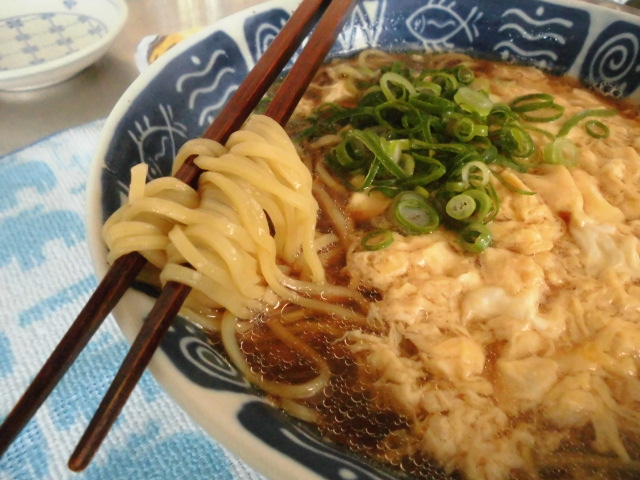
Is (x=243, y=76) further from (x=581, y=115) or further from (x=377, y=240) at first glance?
(x=581, y=115)

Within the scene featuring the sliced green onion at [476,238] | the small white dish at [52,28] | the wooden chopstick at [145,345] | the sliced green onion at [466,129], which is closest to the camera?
the wooden chopstick at [145,345]

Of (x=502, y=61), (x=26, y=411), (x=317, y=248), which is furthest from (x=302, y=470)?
(x=502, y=61)

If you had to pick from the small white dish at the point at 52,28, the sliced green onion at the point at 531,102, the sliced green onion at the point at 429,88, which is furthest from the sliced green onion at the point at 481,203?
the small white dish at the point at 52,28

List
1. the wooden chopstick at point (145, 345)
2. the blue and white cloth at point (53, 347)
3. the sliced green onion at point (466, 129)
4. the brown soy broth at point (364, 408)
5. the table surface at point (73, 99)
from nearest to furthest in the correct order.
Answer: the wooden chopstick at point (145, 345), the brown soy broth at point (364, 408), the blue and white cloth at point (53, 347), the sliced green onion at point (466, 129), the table surface at point (73, 99)

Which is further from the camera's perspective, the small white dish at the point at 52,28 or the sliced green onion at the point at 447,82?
the small white dish at the point at 52,28

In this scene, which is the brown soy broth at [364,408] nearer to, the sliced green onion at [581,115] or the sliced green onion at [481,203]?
the sliced green onion at [481,203]

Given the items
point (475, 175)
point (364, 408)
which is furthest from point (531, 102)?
point (364, 408)

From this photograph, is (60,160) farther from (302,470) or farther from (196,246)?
(302,470)
